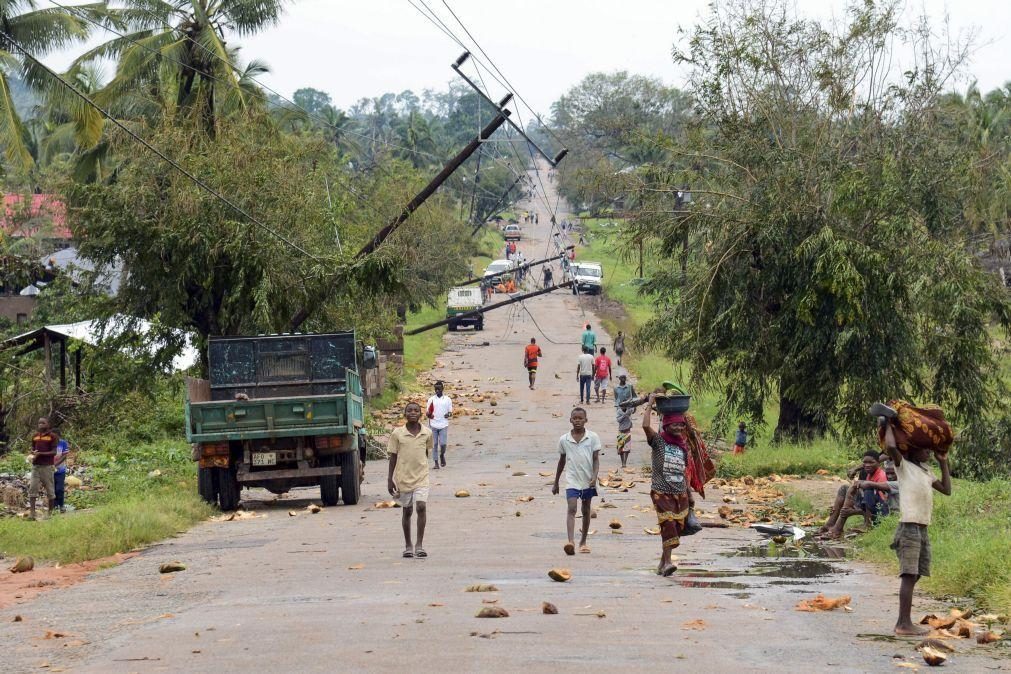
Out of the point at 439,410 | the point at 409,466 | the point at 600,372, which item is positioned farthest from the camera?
the point at 600,372

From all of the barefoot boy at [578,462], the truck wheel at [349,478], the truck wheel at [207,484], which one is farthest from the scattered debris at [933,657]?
the truck wheel at [207,484]

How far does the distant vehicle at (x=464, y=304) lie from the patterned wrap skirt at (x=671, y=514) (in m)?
48.8

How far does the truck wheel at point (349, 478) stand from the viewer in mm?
19531

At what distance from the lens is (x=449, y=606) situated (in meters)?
10.2

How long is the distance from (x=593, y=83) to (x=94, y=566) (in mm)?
122865

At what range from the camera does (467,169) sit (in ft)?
340

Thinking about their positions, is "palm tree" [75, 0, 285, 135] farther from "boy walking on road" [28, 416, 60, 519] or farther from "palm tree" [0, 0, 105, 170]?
"boy walking on road" [28, 416, 60, 519]

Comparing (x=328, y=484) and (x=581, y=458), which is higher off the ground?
(x=581, y=458)

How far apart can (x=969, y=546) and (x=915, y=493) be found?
3568 millimetres

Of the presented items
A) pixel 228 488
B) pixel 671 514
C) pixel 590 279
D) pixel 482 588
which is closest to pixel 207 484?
pixel 228 488

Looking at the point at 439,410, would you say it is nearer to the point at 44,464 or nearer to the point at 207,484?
the point at 207,484

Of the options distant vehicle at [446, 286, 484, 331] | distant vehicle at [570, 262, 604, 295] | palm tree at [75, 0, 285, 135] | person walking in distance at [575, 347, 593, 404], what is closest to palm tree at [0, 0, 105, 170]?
palm tree at [75, 0, 285, 135]

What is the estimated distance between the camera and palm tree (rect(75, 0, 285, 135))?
107 feet

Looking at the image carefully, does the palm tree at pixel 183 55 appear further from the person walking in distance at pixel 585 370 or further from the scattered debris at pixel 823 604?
the scattered debris at pixel 823 604
